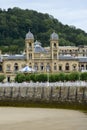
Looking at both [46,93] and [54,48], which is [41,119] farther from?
[54,48]

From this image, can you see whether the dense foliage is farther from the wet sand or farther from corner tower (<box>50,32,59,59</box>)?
the wet sand

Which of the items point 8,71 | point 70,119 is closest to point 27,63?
point 8,71

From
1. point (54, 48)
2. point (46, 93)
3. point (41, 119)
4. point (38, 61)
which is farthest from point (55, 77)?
point (41, 119)

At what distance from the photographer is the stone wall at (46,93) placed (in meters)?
65.4

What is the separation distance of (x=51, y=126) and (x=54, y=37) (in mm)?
87353

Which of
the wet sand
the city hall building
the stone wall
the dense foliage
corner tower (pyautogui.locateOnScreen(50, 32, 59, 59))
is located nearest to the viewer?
the wet sand

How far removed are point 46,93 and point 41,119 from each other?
16907 mm

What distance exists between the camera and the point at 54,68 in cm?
13462

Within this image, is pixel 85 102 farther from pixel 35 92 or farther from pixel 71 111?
pixel 35 92

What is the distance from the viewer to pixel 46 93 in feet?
233

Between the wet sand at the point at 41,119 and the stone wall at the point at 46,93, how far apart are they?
4.16 meters

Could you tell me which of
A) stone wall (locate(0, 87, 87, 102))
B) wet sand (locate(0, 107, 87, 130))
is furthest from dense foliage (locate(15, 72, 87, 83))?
wet sand (locate(0, 107, 87, 130))

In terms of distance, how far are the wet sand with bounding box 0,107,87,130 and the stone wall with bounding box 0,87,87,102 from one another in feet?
13.7

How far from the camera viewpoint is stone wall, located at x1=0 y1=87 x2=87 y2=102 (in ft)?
215
